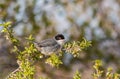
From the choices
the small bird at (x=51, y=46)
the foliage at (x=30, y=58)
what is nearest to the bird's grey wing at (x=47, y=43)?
the small bird at (x=51, y=46)

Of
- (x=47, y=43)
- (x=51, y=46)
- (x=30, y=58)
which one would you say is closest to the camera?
(x=30, y=58)

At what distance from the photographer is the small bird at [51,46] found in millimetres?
5353

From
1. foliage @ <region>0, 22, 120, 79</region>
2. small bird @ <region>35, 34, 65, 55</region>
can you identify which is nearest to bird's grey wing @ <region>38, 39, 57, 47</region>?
small bird @ <region>35, 34, 65, 55</region>

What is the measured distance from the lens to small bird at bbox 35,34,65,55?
17.6 feet

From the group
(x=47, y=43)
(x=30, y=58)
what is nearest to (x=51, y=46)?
(x=47, y=43)

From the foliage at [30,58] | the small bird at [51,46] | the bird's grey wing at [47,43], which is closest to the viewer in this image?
the foliage at [30,58]

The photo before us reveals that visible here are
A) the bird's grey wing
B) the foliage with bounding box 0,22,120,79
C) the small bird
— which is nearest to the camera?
the foliage with bounding box 0,22,120,79

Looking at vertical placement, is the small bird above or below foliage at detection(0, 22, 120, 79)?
above

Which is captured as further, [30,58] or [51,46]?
[51,46]

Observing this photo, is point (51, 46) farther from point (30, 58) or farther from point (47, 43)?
point (30, 58)

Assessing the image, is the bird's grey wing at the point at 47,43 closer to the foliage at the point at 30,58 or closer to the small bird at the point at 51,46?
the small bird at the point at 51,46

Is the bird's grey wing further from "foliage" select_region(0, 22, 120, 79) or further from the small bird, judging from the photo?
"foliage" select_region(0, 22, 120, 79)

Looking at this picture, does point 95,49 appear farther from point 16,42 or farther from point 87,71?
point 16,42

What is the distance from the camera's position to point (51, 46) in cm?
575
